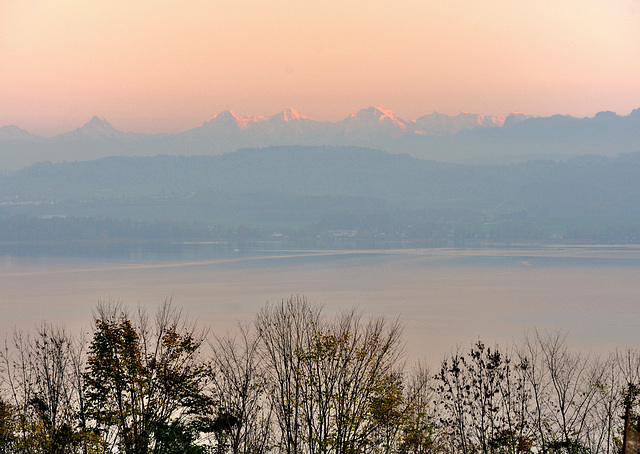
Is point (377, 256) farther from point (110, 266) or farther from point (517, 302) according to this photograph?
point (517, 302)

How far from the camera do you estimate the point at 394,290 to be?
7575 cm

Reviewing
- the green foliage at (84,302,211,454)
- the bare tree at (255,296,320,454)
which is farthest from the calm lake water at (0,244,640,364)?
the green foliage at (84,302,211,454)

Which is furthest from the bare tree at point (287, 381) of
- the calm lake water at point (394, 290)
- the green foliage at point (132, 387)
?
the calm lake water at point (394, 290)

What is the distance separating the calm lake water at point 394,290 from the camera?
5197 cm

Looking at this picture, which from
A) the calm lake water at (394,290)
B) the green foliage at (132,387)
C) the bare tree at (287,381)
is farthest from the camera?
the calm lake water at (394,290)

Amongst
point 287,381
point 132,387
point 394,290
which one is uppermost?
point 287,381

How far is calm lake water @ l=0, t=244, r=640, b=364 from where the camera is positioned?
51969 mm

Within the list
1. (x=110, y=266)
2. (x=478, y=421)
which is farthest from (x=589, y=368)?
(x=110, y=266)

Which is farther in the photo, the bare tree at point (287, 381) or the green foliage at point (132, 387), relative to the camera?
the green foliage at point (132, 387)

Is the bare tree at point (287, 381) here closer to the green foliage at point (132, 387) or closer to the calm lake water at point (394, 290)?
the green foliage at point (132, 387)

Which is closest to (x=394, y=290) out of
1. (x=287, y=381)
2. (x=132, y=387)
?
(x=287, y=381)

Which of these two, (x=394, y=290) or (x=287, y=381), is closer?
(x=287, y=381)

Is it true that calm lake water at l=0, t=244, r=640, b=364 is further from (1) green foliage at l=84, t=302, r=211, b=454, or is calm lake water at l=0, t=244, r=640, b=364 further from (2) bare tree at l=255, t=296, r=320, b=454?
(1) green foliage at l=84, t=302, r=211, b=454

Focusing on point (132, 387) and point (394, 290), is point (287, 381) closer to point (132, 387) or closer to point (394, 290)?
point (132, 387)
